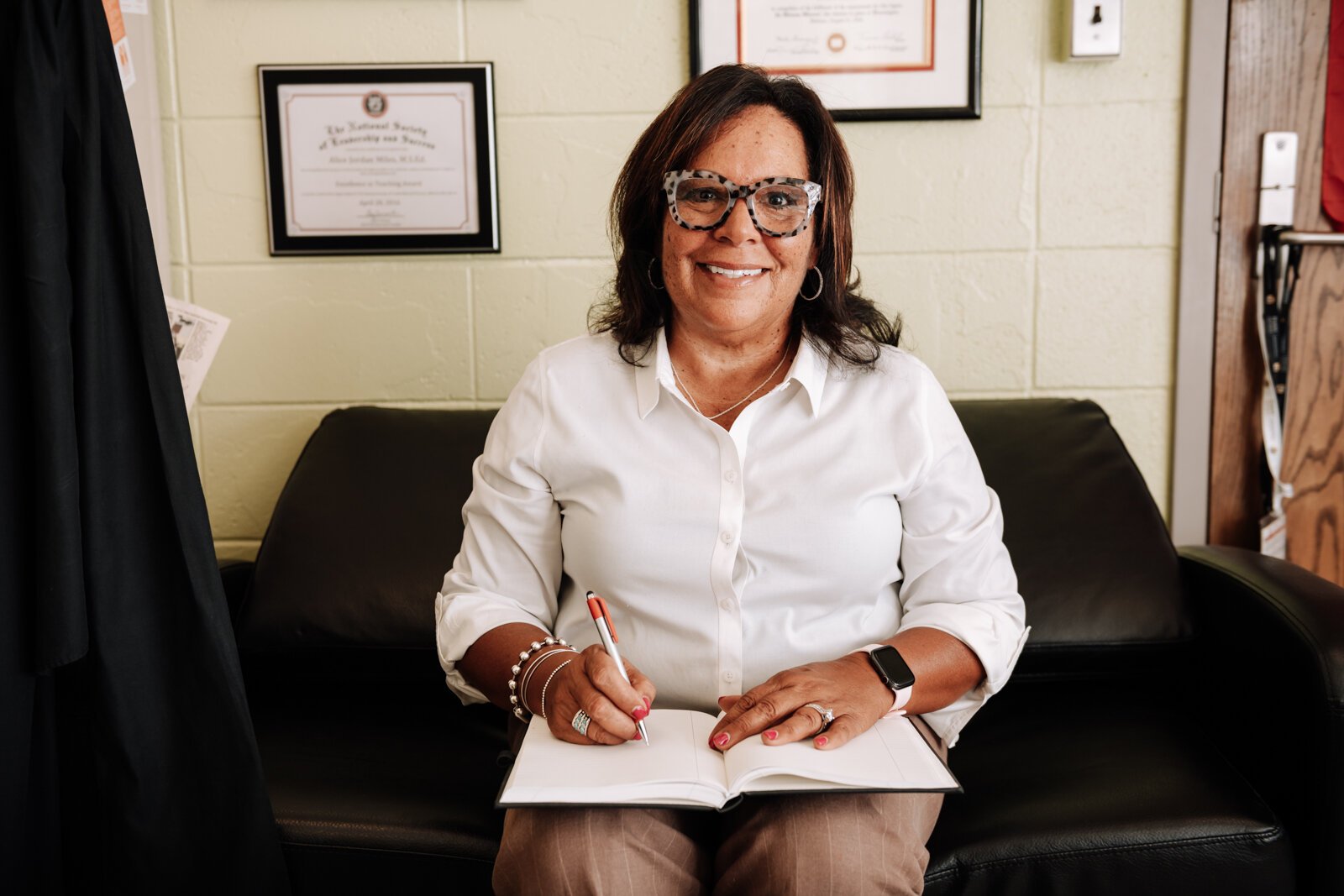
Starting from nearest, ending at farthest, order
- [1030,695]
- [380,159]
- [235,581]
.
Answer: [1030,695]
[235,581]
[380,159]

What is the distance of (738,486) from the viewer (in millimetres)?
1399

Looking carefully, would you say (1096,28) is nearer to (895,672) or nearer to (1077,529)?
(1077,529)

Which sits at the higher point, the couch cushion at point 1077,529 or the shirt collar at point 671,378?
the shirt collar at point 671,378

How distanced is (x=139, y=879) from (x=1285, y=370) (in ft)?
6.98

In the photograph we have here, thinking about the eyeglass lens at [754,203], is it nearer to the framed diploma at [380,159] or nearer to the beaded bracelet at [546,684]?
the beaded bracelet at [546,684]

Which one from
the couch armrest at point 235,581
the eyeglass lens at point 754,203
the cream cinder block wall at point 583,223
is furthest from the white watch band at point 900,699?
the couch armrest at point 235,581

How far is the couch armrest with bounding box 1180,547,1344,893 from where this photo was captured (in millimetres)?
1303

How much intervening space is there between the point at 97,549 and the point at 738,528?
757 millimetres

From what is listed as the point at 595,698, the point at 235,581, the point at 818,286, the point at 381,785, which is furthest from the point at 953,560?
the point at 235,581

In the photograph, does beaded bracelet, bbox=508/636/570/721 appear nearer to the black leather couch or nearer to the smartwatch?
the black leather couch

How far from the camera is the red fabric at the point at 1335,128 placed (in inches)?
78.7

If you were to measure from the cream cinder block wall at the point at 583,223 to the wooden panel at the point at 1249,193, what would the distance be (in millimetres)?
101

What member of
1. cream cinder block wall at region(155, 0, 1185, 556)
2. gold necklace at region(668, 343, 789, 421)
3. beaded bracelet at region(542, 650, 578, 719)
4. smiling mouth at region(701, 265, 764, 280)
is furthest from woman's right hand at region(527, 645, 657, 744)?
cream cinder block wall at region(155, 0, 1185, 556)

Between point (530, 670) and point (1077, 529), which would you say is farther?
point (1077, 529)
